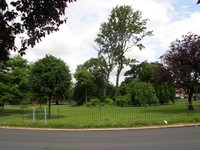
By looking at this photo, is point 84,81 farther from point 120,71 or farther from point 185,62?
point 185,62

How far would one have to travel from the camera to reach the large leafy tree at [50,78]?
31.9m

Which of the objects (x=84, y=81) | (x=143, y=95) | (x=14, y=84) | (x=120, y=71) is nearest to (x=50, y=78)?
(x=14, y=84)

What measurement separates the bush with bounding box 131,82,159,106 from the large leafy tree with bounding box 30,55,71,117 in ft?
50.0

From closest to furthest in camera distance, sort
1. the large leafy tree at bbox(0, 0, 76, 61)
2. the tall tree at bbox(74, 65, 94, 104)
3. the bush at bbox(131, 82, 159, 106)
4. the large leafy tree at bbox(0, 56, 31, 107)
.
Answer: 1. the large leafy tree at bbox(0, 0, 76, 61)
2. the large leafy tree at bbox(0, 56, 31, 107)
3. the bush at bbox(131, 82, 159, 106)
4. the tall tree at bbox(74, 65, 94, 104)

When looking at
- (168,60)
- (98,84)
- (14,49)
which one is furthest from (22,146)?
(98,84)

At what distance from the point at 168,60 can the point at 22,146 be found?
71.9 ft

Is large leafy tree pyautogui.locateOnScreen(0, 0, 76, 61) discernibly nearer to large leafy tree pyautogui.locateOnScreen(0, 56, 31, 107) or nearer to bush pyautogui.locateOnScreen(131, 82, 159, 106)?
large leafy tree pyautogui.locateOnScreen(0, 56, 31, 107)

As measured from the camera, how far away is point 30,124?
23.8m

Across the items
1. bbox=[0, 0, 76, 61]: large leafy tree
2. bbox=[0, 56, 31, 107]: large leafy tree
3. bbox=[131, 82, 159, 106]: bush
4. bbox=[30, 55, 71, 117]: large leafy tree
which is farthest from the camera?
bbox=[131, 82, 159, 106]: bush

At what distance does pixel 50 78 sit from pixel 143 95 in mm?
17778

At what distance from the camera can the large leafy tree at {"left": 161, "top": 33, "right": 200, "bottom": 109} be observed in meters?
32.4

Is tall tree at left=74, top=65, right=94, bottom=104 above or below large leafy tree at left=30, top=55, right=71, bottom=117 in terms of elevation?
above

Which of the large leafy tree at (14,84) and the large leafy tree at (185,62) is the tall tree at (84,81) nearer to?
the large leafy tree at (14,84)

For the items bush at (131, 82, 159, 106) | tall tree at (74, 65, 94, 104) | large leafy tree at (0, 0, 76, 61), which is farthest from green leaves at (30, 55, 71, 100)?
tall tree at (74, 65, 94, 104)
